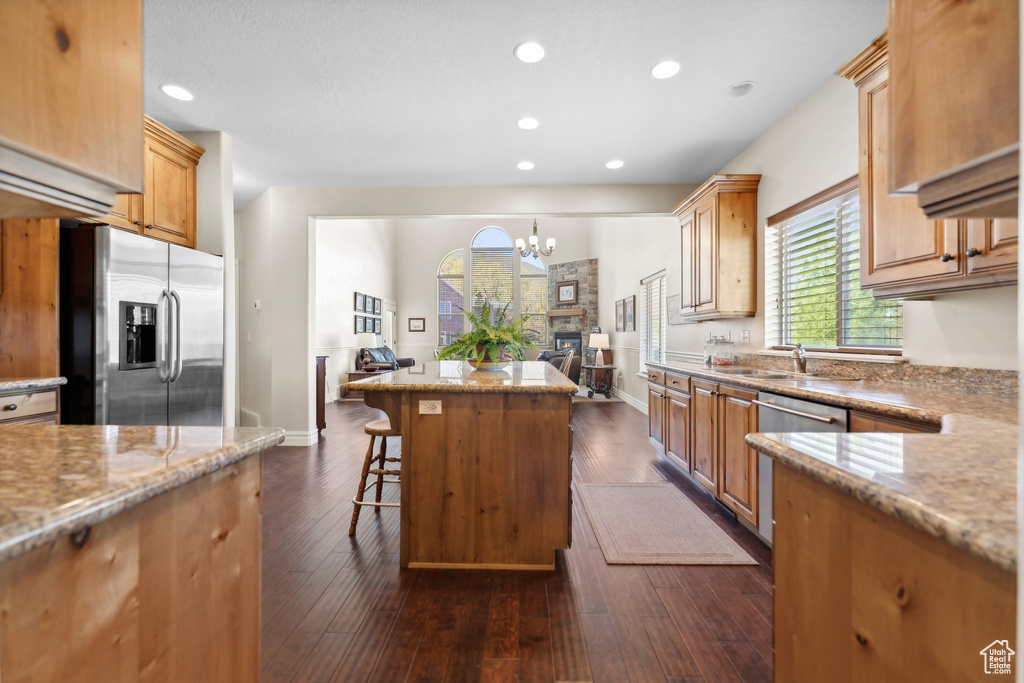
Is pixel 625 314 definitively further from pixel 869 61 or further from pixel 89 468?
pixel 89 468

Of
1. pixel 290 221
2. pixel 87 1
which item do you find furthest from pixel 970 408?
pixel 290 221

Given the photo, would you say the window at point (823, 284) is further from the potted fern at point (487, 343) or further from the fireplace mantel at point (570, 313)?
the fireplace mantel at point (570, 313)

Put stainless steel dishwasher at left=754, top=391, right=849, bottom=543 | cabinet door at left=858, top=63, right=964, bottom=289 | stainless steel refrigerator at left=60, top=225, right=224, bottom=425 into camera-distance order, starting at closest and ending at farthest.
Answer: cabinet door at left=858, top=63, right=964, bottom=289 < stainless steel dishwasher at left=754, top=391, right=849, bottom=543 < stainless steel refrigerator at left=60, top=225, right=224, bottom=425

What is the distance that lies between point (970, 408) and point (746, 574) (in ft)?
3.89

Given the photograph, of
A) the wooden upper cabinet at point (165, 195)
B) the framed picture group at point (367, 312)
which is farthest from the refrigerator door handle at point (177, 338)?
the framed picture group at point (367, 312)

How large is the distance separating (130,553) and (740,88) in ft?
11.7

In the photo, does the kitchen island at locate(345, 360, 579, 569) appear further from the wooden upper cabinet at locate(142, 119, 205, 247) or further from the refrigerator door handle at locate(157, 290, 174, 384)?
the wooden upper cabinet at locate(142, 119, 205, 247)

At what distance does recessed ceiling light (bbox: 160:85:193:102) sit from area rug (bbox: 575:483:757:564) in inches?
148

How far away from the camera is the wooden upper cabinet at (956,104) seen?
21.7 inches

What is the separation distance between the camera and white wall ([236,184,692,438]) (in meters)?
4.77

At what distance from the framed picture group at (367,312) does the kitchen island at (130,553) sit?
26.9 ft

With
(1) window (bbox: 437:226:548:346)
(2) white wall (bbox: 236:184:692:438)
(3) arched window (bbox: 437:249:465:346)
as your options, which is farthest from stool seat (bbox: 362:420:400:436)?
(3) arched window (bbox: 437:249:465:346)

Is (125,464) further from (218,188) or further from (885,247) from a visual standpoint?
(218,188)

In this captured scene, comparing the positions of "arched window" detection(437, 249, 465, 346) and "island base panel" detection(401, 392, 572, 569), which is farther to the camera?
"arched window" detection(437, 249, 465, 346)
